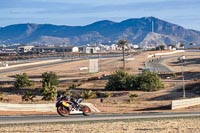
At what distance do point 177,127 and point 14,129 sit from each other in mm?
7160

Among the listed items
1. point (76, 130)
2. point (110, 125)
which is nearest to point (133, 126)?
point (110, 125)

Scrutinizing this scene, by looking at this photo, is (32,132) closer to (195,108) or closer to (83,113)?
(83,113)

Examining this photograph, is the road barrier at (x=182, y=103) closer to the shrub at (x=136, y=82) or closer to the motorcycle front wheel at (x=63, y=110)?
the motorcycle front wheel at (x=63, y=110)

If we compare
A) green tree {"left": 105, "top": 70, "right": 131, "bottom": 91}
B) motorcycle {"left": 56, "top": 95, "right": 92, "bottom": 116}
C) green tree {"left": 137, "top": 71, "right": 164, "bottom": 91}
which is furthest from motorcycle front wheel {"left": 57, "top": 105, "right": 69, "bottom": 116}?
green tree {"left": 105, "top": 70, "right": 131, "bottom": 91}

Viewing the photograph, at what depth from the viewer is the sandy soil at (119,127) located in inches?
878

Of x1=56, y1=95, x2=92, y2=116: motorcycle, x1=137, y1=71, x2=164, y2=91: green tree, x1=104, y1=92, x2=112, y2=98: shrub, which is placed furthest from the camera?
x1=137, y1=71, x2=164, y2=91: green tree

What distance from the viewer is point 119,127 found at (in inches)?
930

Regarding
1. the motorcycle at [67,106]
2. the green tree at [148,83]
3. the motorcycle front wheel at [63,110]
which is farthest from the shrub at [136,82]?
the motorcycle front wheel at [63,110]

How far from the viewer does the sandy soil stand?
22312 mm

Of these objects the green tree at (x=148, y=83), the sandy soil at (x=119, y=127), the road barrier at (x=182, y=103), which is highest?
the green tree at (x=148, y=83)

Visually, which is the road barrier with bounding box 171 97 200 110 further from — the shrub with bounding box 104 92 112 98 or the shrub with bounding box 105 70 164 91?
the shrub with bounding box 105 70 164 91

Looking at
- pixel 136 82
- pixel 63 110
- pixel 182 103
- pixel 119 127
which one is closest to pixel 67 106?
pixel 63 110

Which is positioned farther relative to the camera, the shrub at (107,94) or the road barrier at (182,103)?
the shrub at (107,94)

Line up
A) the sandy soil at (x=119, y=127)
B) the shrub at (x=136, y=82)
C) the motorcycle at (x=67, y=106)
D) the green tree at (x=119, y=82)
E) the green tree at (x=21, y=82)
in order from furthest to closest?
the green tree at (x=21, y=82)
the green tree at (x=119, y=82)
the shrub at (x=136, y=82)
the motorcycle at (x=67, y=106)
the sandy soil at (x=119, y=127)
